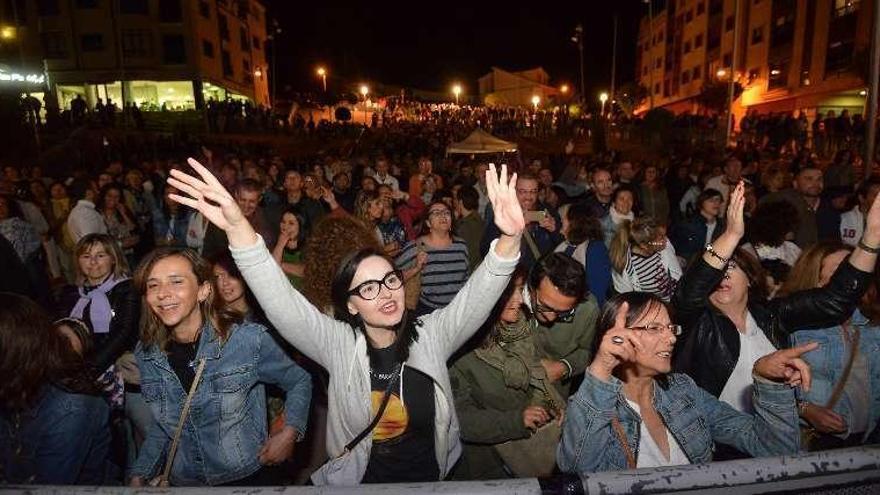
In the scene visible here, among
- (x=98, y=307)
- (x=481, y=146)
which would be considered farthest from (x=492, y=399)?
(x=481, y=146)

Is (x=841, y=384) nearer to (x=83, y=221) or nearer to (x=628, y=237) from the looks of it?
(x=628, y=237)

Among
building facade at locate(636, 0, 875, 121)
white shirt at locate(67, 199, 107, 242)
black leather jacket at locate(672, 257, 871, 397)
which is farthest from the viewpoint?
building facade at locate(636, 0, 875, 121)

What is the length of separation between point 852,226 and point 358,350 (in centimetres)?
691

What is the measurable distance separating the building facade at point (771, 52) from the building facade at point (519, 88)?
15.0 meters

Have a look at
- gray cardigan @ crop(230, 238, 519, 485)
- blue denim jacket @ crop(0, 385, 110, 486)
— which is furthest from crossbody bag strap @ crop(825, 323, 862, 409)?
blue denim jacket @ crop(0, 385, 110, 486)

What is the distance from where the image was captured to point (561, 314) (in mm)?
3504

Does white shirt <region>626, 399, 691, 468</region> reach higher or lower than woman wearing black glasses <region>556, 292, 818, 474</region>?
lower

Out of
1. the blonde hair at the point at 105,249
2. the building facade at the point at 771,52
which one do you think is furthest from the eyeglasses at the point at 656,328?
the building facade at the point at 771,52

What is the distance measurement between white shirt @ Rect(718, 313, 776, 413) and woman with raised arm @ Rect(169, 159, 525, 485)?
1587 millimetres

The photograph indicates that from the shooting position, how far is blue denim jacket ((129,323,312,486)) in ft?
8.76

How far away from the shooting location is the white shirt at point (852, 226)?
6453mm

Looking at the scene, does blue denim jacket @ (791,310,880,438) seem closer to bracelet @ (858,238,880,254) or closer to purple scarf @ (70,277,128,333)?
bracelet @ (858,238,880,254)

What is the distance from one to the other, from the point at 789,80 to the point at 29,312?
4459cm

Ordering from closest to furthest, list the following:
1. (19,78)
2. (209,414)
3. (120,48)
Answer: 1. (209,414)
2. (19,78)
3. (120,48)
